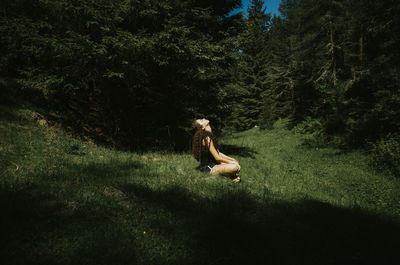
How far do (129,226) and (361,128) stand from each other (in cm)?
1174

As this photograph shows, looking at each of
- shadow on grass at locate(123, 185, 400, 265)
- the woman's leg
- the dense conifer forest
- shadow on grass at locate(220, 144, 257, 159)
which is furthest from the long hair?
shadow on grass at locate(220, 144, 257, 159)

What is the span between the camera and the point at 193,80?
28.3ft

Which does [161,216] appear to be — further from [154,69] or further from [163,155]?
[154,69]

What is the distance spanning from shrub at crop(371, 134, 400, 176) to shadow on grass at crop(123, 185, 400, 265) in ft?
14.2

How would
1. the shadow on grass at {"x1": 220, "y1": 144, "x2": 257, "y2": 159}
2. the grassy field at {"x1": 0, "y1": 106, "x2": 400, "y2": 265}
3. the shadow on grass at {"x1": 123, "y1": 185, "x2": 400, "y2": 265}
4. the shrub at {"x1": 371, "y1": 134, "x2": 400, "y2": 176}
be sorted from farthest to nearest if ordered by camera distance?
the shadow on grass at {"x1": 220, "y1": 144, "x2": 257, "y2": 159} < the shrub at {"x1": 371, "y1": 134, "x2": 400, "y2": 176} < the shadow on grass at {"x1": 123, "y1": 185, "x2": 400, "y2": 265} < the grassy field at {"x1": 0, "y1": 106, "x2": 400, "y2": 265}

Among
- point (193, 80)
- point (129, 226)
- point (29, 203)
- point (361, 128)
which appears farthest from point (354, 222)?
point (361, 128)

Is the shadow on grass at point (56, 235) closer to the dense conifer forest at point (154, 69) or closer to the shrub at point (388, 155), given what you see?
the dense conifer forest at point (154, 69)

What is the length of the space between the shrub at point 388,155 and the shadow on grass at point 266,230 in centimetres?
432

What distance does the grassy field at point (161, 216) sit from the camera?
2.23 metres

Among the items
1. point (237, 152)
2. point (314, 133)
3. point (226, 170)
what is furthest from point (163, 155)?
point (314, 133)

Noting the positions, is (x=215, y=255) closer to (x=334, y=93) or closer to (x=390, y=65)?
(x=390, y=65)

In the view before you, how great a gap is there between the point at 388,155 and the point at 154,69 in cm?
948

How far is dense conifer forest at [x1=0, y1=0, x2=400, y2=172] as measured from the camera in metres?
6.25

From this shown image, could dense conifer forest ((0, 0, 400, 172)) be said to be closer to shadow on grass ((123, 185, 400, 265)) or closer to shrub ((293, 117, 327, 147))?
shrub ((293, 117, 327, 147))
